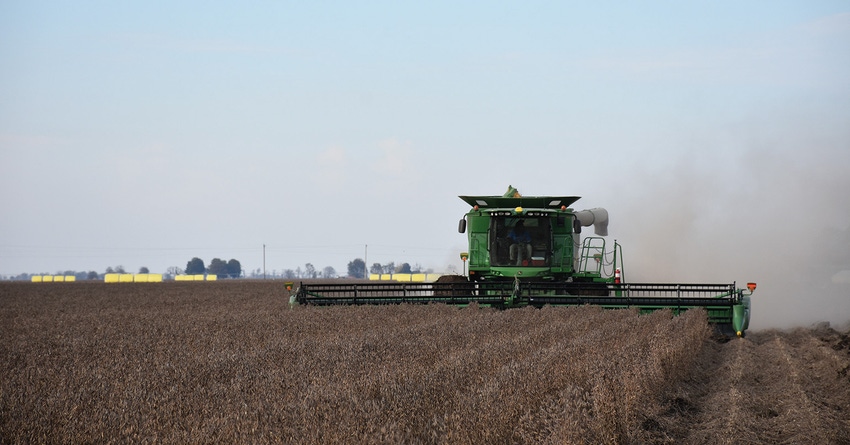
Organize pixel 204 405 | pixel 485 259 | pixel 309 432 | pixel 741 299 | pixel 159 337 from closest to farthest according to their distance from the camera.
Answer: pixel 309 432 < pixel 204 405 < pixel 159 337 < pixel 741 299 < pixel 485 259

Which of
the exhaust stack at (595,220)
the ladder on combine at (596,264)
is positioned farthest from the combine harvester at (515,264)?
the exhaust stack at (595,220)

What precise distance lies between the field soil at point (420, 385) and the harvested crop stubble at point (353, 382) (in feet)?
0.08

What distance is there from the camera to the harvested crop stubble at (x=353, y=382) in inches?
242

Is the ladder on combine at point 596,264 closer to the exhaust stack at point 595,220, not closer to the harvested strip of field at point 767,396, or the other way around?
the exhaust stack at point 595,220

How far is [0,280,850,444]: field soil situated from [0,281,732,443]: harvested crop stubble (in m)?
0.02

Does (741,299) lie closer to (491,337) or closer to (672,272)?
(491,337)

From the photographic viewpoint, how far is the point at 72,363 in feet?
33.8

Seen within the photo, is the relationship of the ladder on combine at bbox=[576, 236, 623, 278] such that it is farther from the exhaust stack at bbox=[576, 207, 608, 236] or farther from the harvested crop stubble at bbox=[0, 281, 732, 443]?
the harvested crop stubble at bbox=[0, 281, 732, 443]

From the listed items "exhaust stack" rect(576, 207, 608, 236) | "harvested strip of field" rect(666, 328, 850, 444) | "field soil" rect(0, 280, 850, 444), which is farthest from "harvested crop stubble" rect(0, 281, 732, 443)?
"exhaust stack" rect(576, 207, 608, 236)

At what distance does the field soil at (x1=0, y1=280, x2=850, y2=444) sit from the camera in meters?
6.22

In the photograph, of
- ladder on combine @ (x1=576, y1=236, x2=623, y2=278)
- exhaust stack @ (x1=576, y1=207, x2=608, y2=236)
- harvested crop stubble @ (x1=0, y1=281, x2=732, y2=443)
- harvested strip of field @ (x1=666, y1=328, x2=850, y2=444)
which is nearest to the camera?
harvested crop stubble @ (x1=0, y1=281, x2=732, y2=443)

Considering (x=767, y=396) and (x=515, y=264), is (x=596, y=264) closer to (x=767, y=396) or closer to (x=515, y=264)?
(x=515, y=264)

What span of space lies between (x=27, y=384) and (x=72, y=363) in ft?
6.05

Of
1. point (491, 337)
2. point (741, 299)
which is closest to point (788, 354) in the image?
point (741, 299)
